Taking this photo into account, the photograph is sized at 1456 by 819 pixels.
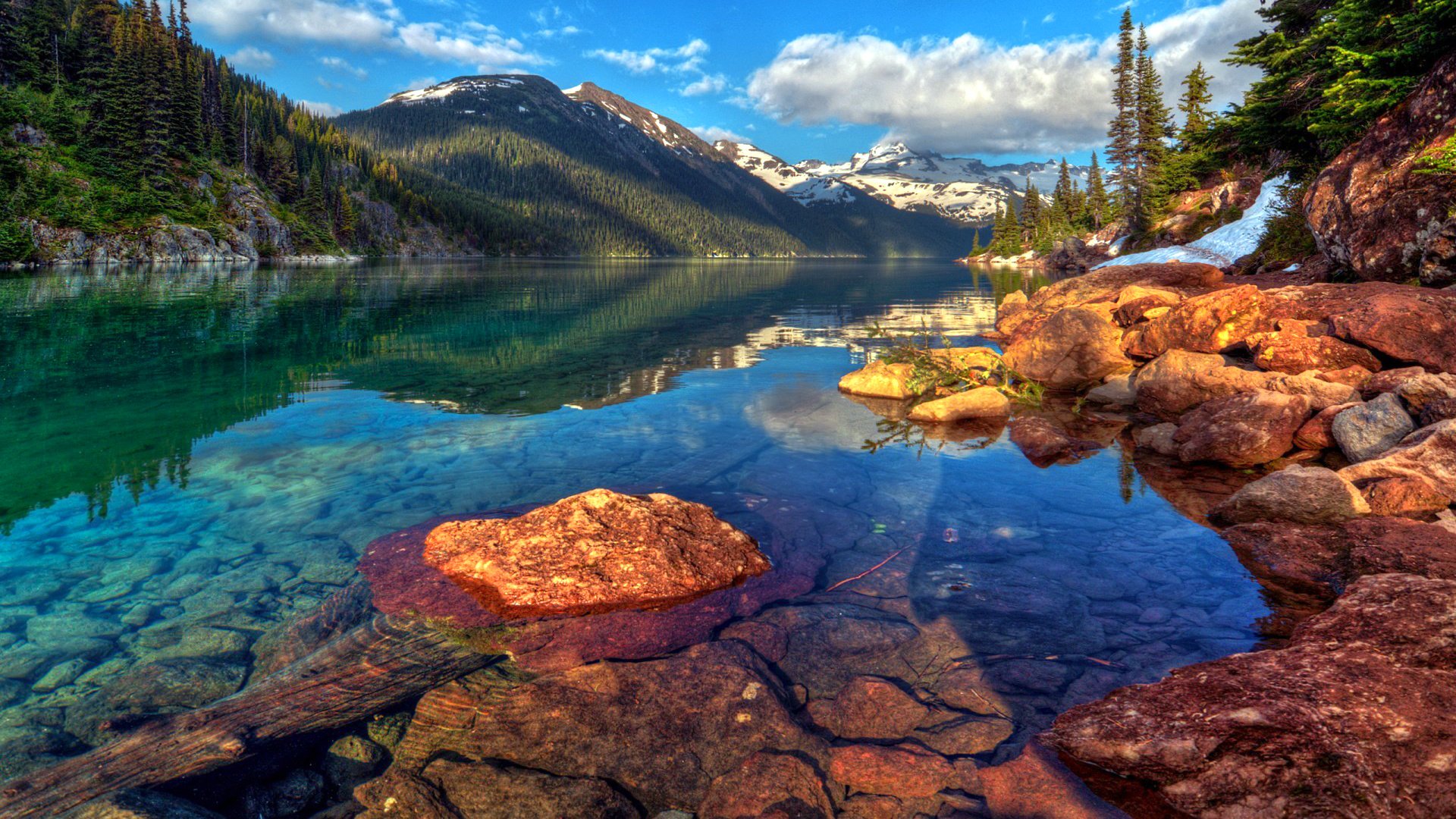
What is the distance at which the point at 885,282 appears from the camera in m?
81.4

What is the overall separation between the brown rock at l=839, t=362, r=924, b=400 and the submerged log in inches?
488

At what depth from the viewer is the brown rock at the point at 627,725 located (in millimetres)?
4348

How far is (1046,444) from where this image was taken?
1166 centimetres

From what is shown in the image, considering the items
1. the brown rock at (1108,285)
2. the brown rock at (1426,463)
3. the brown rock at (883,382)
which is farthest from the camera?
the brown rock at (1108,285)

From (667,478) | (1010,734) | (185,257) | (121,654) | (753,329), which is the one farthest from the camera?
(185,257)

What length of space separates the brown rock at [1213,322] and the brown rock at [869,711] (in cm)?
1339

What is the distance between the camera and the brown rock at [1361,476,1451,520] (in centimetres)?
743

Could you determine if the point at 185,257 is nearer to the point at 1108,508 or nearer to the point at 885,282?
the point at 885,282

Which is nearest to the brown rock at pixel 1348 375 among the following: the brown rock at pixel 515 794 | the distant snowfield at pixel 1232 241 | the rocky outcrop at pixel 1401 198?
the rocky outcrop at pixel 1401 198

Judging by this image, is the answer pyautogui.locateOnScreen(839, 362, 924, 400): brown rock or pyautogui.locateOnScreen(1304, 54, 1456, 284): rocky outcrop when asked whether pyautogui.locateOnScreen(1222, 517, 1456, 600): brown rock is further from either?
pyautogui.locateOnScreen(1304, 54, 1456, 284): rocky outcrop

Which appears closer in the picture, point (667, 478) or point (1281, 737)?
point (1281, 737)

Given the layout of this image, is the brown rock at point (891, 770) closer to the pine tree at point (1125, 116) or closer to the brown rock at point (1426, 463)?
the brown rock at point (1426, 463)

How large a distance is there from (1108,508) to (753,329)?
2336 centimetres

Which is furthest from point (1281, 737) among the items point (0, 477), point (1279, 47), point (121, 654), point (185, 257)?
point (185, 257)
